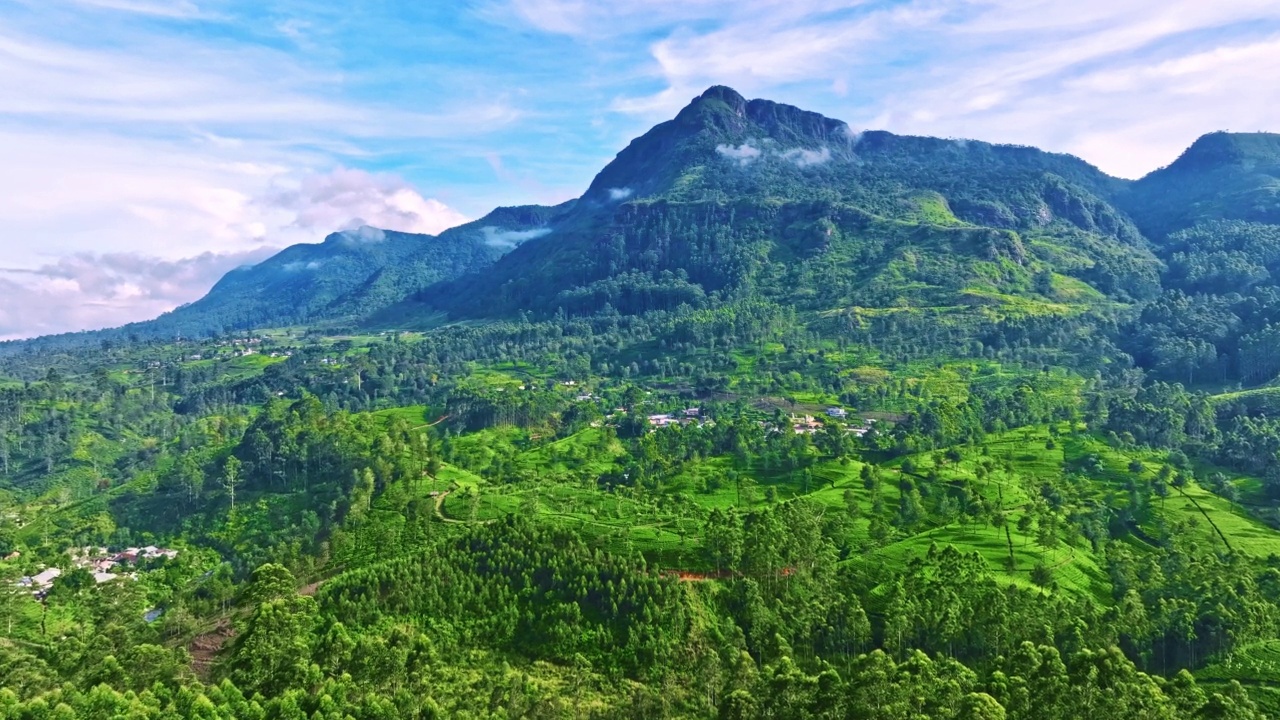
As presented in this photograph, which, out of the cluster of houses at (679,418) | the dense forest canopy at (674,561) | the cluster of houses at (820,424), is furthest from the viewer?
the cluster of houses at (679,418)

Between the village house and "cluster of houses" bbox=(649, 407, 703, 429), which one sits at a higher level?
"cluster of houses" bbox=(649, 407, 703, 429)

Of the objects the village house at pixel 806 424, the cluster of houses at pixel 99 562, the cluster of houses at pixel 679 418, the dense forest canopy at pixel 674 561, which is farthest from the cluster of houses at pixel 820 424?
the cluster of houses at pixel 99 562

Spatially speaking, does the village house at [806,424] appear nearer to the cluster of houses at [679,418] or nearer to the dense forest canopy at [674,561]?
the dense forest canopy at [674,561]

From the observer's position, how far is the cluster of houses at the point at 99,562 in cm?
8810

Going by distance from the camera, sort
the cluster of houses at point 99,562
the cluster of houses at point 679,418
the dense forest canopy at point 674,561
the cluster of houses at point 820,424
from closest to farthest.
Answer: the dense forest canopy at point 674,561, the cluster of houses at point 99,562, the cluster of houses at point 820,424, the cluster of houses at point 679,418

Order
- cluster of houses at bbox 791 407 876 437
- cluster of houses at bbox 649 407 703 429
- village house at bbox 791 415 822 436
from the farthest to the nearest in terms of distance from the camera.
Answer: cluster of houses at bbox 649 407 703 429 < village house at bbox 791 415 822 436 < cluster of houses at bbox 791 407 876 437

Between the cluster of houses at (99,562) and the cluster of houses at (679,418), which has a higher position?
the cluster of houses at (679,418)

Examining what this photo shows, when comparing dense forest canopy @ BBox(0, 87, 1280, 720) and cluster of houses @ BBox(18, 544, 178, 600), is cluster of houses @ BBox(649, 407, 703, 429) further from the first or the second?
cluster of houses @ BBox(18, 544, 178, 600)

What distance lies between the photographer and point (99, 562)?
97.6m

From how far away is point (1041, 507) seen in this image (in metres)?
84.6

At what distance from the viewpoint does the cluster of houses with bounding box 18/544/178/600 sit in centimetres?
8810

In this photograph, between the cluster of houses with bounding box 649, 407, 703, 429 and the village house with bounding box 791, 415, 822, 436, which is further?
the cluster of houses with bounding box 649, 407, 703, 429

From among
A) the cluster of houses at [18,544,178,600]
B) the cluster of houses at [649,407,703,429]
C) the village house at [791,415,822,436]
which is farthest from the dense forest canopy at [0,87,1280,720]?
the cluster of houses at [649,407,703,429]

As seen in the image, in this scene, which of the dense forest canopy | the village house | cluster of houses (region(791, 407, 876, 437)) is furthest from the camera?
the village house
